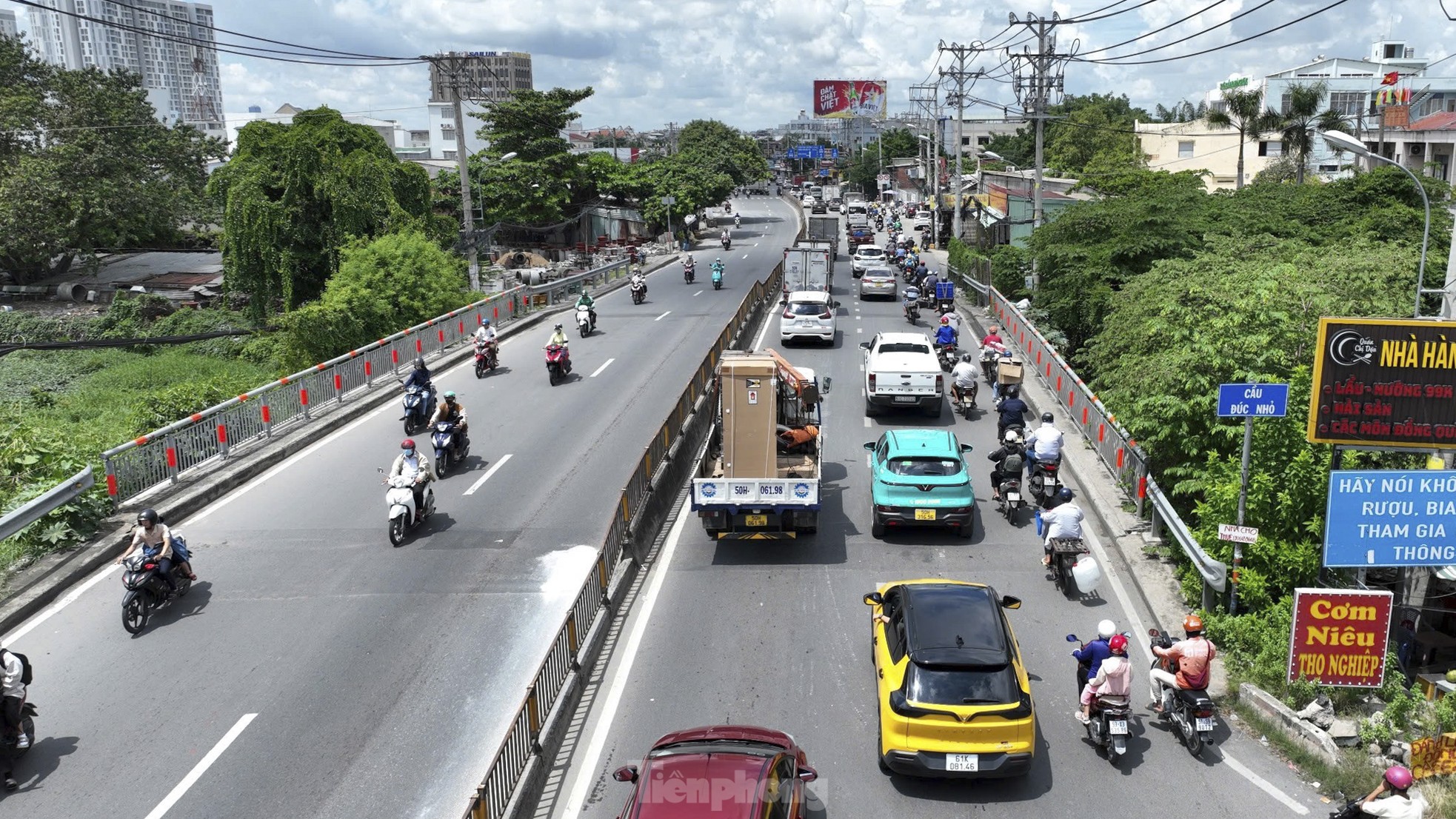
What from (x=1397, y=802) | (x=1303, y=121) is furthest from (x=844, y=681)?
(x=1303, y=121)

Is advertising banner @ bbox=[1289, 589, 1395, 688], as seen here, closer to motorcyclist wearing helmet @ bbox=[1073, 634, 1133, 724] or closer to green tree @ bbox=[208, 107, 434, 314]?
motorcyclist wearing helmet @ bbox=[1073, 634, 1133, 724]

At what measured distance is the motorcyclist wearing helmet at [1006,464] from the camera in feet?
53.5

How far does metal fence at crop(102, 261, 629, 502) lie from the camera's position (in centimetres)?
1627

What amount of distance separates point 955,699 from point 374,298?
88.8 ft

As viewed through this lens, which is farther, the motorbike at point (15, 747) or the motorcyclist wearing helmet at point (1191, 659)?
the motorcyclist wearing helmet at point (1191, 659)

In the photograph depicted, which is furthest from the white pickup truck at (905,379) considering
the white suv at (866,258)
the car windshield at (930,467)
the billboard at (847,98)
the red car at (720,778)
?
the billboard at (847,98)

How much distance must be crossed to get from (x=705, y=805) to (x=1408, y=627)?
30.1 ft

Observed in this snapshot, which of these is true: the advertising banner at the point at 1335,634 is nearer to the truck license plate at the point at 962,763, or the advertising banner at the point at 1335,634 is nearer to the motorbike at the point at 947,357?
the truck license plate at the point at 962,763

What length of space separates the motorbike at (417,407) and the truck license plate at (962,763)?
14.6 metres

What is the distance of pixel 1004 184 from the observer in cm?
6988

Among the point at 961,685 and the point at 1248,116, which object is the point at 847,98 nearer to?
the point at 1248,116

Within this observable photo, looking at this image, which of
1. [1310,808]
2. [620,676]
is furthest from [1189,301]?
[620,676]

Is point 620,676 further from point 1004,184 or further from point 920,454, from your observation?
point 1004,184

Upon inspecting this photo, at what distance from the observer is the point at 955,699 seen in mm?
9258
